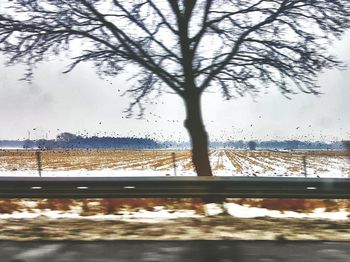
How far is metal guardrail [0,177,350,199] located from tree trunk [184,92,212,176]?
250cm

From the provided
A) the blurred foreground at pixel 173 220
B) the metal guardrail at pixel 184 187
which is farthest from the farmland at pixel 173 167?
the blurred foreground at pixel 173 220

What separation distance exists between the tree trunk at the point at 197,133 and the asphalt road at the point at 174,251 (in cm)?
560

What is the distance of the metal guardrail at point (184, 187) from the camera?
9.10m

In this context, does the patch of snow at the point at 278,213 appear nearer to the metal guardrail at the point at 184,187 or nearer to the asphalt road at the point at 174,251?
the metal guardrail at the point at 184,187

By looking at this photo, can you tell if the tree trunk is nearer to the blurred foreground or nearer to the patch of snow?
the blurred foreground

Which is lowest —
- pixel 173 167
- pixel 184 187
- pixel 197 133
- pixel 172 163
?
pixel 172 163

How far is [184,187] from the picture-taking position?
9219 millimetres

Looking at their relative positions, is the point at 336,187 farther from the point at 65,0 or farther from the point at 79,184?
the point at 65,0

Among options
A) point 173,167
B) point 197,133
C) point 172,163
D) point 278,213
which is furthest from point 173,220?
point 172,163

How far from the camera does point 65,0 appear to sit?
36.6ft

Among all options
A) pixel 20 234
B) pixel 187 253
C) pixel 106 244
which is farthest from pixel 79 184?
pixel 187 253

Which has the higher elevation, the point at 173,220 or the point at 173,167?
the point at 173,220

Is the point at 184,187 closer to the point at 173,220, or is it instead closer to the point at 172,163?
the point at 173,220

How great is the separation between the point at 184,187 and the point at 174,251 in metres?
3.62
